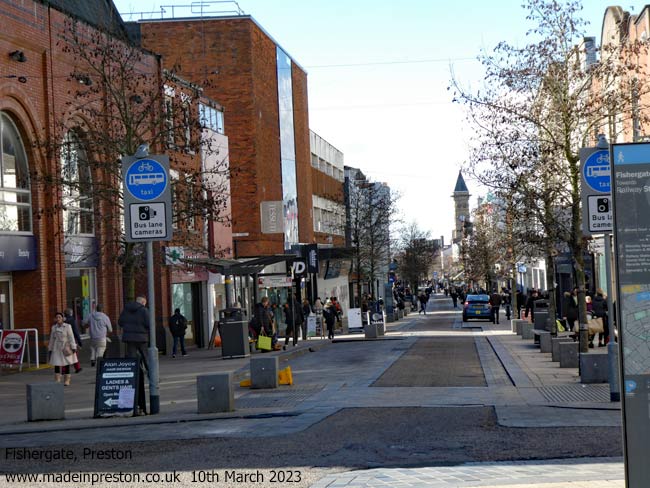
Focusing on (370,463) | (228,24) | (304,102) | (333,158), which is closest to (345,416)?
(370,463)

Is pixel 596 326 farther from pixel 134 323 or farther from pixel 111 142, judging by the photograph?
pixel 134 323

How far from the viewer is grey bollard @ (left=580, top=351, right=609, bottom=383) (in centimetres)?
1842

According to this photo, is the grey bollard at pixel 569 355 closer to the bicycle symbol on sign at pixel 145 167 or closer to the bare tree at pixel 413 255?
the bicycle symbol on sign at pixel 145 167

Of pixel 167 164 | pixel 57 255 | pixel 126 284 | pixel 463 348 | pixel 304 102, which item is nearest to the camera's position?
pixel 167 164

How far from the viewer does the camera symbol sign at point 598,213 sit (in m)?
15.4

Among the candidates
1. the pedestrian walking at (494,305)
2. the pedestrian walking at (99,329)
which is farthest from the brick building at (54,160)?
the pedestrian walking at (494,305)

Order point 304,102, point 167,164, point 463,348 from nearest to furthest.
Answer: point 167,164, point 463,348, point 304,102

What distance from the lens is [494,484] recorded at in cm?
871

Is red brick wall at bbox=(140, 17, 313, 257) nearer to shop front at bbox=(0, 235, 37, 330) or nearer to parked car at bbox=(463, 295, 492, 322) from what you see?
parked car at bbox=(463, 295, 492, 322)

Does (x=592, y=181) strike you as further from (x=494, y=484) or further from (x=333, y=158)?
(x=333, y=158)

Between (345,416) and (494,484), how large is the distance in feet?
19.7

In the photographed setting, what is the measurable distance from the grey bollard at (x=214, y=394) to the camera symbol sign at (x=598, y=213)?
19.1 ft

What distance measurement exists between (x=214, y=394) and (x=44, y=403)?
257 cm

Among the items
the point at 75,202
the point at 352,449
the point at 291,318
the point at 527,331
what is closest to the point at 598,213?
the point at 352,449
